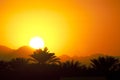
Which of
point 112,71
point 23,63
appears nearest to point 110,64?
point 112,71

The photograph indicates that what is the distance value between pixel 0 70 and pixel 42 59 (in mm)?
7274

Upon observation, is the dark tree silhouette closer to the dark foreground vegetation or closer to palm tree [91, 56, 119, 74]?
the dark foreground vegetation

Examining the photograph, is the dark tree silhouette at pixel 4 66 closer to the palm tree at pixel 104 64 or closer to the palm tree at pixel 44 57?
the palm tree at pixel 44 57

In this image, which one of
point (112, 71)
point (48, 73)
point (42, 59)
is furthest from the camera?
point (42, 59)

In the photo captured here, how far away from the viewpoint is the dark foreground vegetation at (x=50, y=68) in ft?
184

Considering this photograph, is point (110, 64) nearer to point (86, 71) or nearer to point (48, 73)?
point (86, 71)

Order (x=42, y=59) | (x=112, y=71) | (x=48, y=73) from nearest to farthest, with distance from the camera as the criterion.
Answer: (x=112, y=71), (x=48, y=73), (x=42, y=59)

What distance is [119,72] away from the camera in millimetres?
56438

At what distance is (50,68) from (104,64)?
10984 millimetres

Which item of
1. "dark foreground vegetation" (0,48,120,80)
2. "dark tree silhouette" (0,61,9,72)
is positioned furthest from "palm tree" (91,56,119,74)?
"dark tree silhouette" (0,61,9,72)

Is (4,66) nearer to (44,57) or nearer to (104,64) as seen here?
(44,57)

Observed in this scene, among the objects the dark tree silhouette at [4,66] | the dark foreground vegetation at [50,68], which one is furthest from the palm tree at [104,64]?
the dark tree silhouette at [4,66]

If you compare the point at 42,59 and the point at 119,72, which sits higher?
the point at 42,59

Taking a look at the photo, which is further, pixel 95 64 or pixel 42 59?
pixel 42 59
